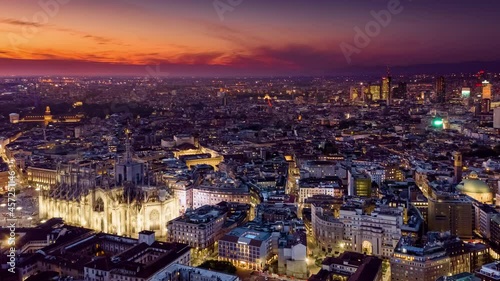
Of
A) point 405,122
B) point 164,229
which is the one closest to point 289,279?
point 164,229

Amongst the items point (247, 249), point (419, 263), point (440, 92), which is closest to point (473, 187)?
point (419, 263)

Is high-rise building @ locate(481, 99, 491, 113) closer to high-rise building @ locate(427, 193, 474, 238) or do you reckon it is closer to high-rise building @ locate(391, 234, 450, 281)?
high-rise building @ locate(427, 193, 474, 238)

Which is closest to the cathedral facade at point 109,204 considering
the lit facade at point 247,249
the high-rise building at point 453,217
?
the lit facade at point 247,249

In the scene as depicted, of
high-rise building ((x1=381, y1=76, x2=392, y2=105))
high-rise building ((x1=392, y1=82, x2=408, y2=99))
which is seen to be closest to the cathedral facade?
high-rise building ((x1=381, y1=76, x2=392, y2=105))

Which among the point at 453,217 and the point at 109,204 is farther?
the point at 453,217

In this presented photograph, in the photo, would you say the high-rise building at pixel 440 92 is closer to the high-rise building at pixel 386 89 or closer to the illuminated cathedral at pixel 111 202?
the high-rise building at pixel 386 89

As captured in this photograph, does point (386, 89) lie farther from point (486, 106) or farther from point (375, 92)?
point (486, 106)
